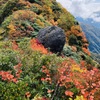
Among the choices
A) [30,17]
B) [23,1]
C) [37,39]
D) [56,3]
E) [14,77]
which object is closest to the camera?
[14,77]

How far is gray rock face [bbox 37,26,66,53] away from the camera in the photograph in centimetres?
2972

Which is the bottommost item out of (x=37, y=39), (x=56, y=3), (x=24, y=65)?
(x=56, y=3)

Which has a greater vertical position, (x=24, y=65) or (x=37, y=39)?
(x=24, y=65)

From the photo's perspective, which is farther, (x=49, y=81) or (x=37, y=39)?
(x=37, y=39)

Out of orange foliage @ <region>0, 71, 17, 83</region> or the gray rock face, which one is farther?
the gray rock face

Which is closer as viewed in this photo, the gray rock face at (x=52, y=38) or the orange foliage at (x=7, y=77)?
the orange foliage at (x=7, y=77)

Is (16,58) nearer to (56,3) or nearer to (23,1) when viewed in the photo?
(23,1)

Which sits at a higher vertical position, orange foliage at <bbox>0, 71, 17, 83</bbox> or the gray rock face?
orange foliage at <bbox>0, 71, 17, 83</bbox>

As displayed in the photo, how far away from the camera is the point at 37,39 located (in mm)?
30531

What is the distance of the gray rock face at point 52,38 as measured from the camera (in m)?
29.7

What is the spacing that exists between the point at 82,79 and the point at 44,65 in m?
1.91

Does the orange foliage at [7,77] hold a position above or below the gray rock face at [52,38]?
above

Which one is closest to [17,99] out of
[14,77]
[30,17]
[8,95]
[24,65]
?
[8,95]

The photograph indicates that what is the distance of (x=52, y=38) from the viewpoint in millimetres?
29891
